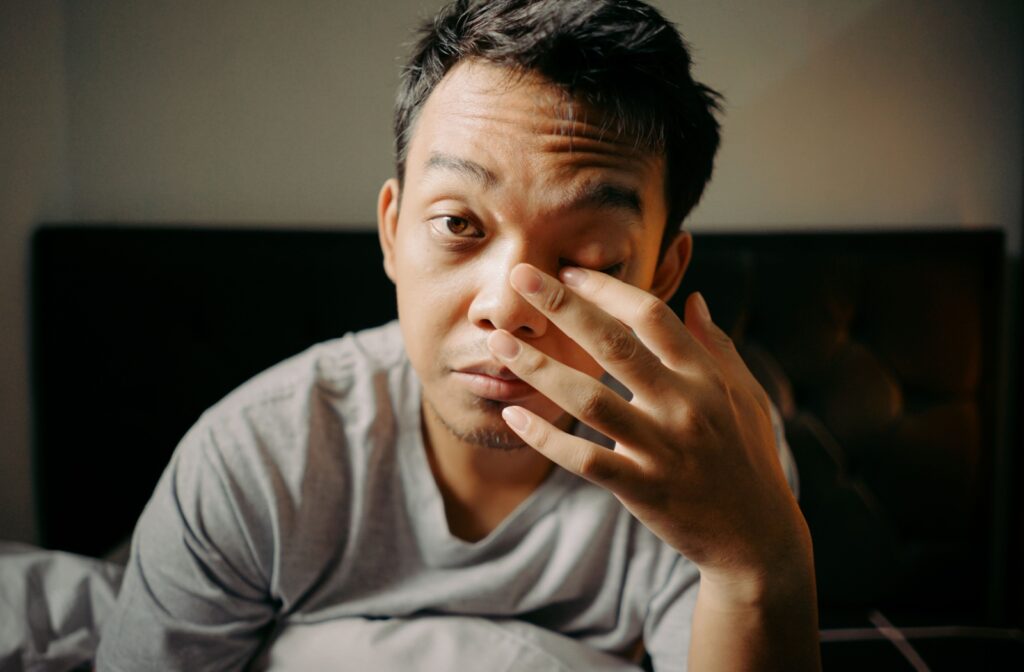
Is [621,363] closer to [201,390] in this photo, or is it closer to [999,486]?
[201,390]

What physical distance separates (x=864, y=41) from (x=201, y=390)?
121 cm

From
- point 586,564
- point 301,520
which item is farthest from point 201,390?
point 586,564

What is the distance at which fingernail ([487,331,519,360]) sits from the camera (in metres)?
0.46

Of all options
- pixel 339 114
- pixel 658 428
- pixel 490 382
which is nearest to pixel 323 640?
pixel 490 382

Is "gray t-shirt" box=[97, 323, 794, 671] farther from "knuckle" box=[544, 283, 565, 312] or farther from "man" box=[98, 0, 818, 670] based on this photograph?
"knuckle" box=[544, 283, 565, 312]

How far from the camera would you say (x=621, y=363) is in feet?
1.47

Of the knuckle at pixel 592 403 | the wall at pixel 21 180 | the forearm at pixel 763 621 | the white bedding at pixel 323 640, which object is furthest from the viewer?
the wall at pixel 21 180

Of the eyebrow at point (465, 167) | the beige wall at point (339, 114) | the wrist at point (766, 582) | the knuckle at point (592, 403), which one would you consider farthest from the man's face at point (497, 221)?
the beige wall at point (339, 114)

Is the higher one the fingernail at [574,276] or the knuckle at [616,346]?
the fingernail at [574,276]

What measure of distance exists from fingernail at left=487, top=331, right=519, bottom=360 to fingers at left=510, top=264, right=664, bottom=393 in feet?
0.11

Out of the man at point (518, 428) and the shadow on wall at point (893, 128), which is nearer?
the man at point (518, 428)

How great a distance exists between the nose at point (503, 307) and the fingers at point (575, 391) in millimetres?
58

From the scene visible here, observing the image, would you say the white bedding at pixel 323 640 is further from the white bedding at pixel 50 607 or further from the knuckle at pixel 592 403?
the knuckle at pixel 592 403

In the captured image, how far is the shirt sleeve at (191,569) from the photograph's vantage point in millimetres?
624
